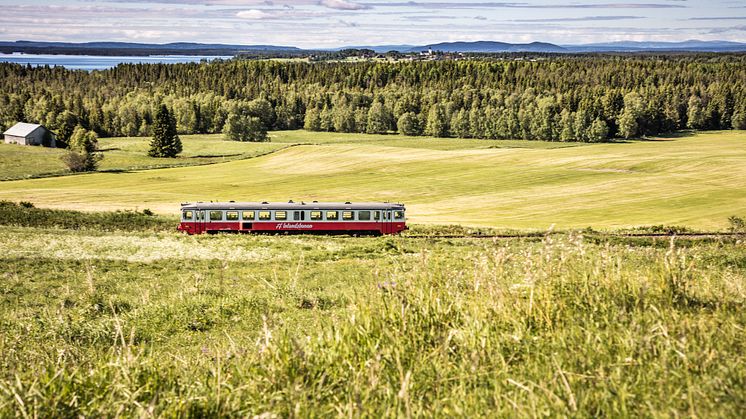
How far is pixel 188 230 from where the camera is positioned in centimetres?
4528

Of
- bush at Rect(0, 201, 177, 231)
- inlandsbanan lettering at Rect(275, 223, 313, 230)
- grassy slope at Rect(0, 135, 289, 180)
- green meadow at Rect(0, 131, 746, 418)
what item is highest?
green meadow at Rect(0, 131, 746, 418)

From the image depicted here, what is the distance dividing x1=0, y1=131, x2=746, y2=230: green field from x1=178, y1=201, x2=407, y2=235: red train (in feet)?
38.4

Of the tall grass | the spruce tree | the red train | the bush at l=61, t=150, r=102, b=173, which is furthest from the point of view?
the spruce tree

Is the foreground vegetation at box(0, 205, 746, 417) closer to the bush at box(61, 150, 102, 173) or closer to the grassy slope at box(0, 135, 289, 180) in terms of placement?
the grassy slope at box(0, 135, 289, 180)

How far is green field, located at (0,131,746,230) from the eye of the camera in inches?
2446

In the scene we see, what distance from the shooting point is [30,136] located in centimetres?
→ 12662

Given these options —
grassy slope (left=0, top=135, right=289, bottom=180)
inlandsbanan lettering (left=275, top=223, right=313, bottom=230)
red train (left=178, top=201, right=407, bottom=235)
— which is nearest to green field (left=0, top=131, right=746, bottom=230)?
grassy slope (left=0, top=135, right=289, bottom=180)

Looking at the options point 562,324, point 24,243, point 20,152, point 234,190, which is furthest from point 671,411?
point 20,152

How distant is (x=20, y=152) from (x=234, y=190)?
5045cm

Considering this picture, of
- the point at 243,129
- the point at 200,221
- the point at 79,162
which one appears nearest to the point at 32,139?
the point at 79,162

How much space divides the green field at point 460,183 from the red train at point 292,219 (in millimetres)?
11692

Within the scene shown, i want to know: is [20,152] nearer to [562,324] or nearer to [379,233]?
[379,233]

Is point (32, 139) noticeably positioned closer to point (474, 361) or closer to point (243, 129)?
point (243, 129)

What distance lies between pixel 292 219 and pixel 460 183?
40.6 m
